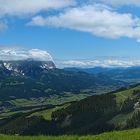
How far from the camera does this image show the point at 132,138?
25.1m

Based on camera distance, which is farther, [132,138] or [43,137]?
[43,137]

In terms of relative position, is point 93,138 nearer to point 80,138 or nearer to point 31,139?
point 80,138

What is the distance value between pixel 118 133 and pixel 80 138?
112 inches

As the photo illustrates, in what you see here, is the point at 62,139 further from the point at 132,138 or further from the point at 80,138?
the point at 132,138

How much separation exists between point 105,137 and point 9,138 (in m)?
6.52

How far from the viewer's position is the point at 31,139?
86.2 ft

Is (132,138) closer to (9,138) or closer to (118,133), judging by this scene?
(118,133)

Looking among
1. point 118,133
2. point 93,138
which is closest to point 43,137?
point 93,138

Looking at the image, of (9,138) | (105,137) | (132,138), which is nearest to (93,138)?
(105,137)

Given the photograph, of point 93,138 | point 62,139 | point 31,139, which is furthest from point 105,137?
point 31,139

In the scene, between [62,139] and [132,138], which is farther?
[62,139]

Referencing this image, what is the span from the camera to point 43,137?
27.0 m

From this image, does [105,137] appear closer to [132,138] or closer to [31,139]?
[132,138]

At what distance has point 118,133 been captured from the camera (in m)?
27.5
